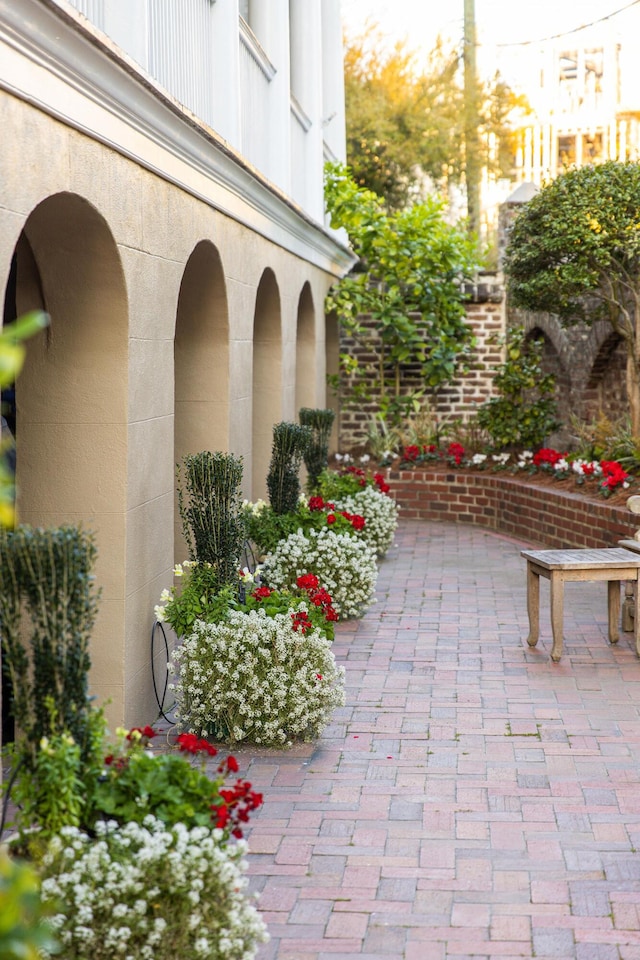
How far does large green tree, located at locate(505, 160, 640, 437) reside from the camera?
35.8ft

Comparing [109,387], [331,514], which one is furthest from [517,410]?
[109,387]

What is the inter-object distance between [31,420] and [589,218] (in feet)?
23.5

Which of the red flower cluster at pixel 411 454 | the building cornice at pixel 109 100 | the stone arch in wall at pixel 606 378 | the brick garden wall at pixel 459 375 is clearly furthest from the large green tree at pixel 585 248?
the building cornice at pixel 109 100

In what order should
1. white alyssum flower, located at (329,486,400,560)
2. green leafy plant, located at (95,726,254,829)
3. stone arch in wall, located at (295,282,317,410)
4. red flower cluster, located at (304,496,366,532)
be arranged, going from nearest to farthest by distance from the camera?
green leafy plant, located at (95,726,254,829)
red flower cluster, located at (304,496,366,532)
white alyssum flower, located at (329,486,400,560)
stone arch in wall, located at (295,282,317,410)

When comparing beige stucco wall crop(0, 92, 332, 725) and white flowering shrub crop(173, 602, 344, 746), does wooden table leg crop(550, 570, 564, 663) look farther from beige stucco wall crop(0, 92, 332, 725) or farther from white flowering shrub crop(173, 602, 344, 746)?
beige stucco wall crop(0, 92, 332, 725)

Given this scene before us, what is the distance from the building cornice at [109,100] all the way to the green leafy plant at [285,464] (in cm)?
157

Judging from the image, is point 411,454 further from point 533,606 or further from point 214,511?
point 214,511

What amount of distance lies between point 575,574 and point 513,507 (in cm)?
542

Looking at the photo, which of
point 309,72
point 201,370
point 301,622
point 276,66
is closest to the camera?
point 301,622

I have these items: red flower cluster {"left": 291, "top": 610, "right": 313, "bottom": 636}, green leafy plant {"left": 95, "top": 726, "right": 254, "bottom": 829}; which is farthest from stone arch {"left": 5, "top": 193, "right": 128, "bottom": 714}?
green leafy plant {"left": 95, "top": 726, "right": 254, "bottom": 829}

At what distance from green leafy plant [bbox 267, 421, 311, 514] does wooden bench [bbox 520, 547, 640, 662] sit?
2.00 m

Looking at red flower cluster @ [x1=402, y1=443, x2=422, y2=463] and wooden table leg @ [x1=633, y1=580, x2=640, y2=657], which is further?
red flower cluster @ [x1=402, y1=443, x2=422, y2=463]

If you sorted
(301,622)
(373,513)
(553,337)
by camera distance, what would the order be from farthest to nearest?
1. (553,337)
2. (373,513)
3. (301,622)

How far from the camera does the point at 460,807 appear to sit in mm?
4781
